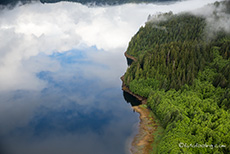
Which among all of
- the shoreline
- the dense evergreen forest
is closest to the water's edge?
the shoreline

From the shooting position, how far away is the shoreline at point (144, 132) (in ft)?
318

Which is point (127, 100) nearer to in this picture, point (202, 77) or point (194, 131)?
point (202, 77)

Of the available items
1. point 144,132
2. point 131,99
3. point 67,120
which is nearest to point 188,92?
point 144,132

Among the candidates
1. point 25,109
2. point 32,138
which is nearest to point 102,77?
point 25,109

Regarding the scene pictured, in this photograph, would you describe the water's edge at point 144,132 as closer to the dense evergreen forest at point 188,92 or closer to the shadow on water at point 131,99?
the shadow on water at point 131,99

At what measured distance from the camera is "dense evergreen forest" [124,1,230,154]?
83188 mm

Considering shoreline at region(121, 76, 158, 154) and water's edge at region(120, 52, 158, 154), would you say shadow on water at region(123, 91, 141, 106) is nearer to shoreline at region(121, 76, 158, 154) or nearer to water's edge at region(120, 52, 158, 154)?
water's edge at region(120, 52, 158, 154)

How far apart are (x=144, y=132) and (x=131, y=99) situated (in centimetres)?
4274

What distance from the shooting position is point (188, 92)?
12594 cm

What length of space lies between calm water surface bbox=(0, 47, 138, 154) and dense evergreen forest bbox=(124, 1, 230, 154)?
19.5 metres

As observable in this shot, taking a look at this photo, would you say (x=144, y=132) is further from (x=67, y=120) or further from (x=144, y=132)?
(x=67, y=120)

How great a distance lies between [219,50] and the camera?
17100cm

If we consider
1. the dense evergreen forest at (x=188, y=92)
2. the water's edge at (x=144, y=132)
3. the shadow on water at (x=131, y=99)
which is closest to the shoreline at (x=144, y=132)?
the water's edge at (x=144, y=132)

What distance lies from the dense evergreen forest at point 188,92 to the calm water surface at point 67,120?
63.9 feet
